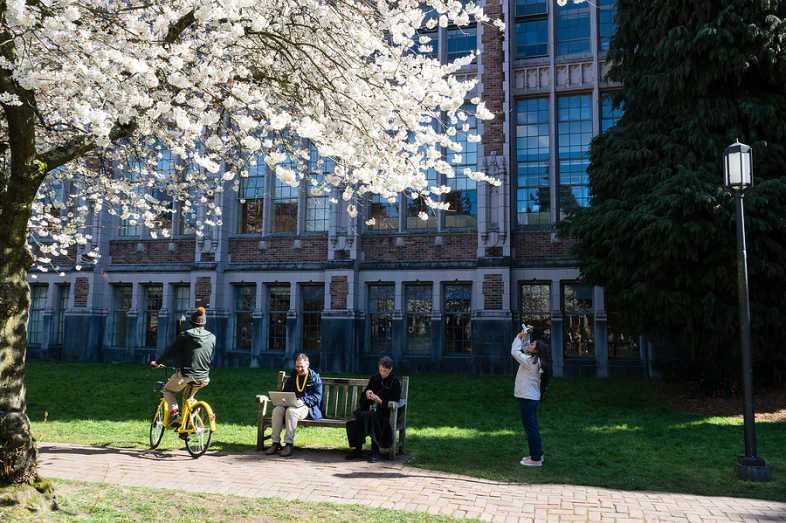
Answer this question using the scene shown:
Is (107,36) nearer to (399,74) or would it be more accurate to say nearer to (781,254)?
(399,74)

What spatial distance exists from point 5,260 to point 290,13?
438 centimetres

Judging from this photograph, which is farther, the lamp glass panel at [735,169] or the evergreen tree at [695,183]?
the evergreen tree at [695,183]

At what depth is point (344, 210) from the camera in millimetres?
18219

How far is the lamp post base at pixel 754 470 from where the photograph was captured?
6363mm

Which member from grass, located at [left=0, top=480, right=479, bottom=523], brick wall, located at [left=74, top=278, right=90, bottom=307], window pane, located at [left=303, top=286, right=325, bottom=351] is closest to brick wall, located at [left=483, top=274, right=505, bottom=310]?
window pane, located at [left=303, top=286, right=325, bottom=351]

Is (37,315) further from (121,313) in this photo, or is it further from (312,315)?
(312,315)

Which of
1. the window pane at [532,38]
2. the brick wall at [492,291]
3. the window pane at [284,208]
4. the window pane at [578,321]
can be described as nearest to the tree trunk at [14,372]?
the brick wall at [492,291]

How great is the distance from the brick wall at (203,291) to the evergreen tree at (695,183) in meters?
11.9

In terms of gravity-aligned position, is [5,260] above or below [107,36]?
below

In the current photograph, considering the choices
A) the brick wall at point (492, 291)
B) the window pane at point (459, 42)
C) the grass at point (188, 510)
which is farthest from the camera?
the window pane at point (459, 42)

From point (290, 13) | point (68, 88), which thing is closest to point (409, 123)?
point (290, 13)

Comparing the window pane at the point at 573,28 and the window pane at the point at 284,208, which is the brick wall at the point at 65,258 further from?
the window pane at the point at 573,28

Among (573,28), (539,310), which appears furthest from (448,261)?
(573,28)

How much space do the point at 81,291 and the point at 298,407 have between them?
16.7 meters
